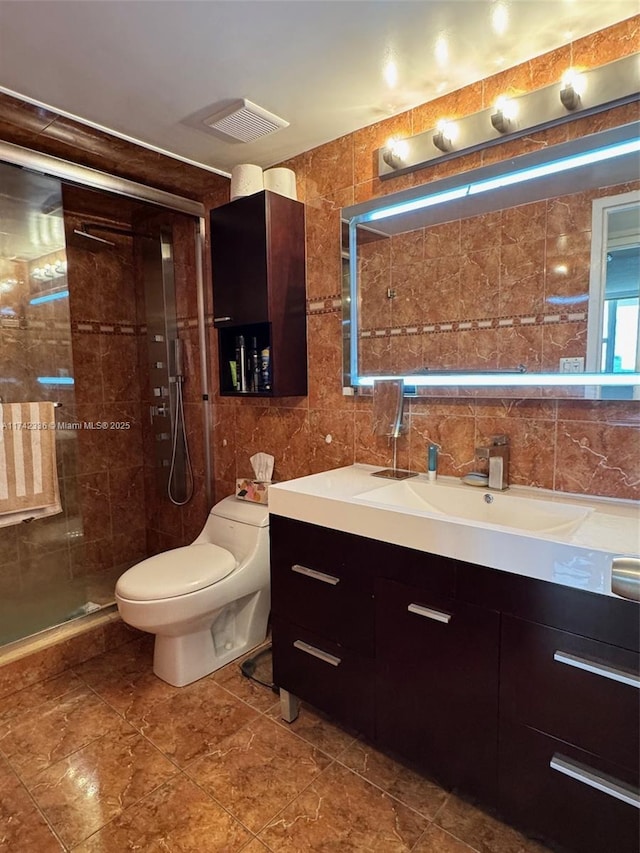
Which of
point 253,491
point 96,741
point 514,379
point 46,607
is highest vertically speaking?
point 514,379

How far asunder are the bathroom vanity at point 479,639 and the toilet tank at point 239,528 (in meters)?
0.44

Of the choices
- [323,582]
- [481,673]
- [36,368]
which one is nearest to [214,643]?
[323,582]

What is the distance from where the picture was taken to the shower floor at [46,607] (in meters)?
2.16

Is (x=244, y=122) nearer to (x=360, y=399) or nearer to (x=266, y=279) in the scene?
(x=266, y=279)

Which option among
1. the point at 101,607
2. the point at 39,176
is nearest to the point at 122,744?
the point at 101,607

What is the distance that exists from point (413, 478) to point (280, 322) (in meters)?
0.88

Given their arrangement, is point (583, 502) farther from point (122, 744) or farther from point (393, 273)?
point (122, 744)

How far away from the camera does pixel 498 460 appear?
1.60 meters

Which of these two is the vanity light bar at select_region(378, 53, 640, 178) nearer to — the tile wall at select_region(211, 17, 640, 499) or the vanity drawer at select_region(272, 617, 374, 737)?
the tile wall at select_region(211, 17, 640, 499)

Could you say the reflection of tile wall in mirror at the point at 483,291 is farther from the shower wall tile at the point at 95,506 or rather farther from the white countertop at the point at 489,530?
the shower wall tile at the point at 95,506

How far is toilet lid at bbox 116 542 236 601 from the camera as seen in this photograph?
1.86m

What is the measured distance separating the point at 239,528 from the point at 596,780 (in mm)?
1559

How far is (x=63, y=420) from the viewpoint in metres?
2.42

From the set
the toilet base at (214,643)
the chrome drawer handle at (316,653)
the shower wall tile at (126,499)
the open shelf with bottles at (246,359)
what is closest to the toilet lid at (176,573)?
the toilet base at (214,643)
